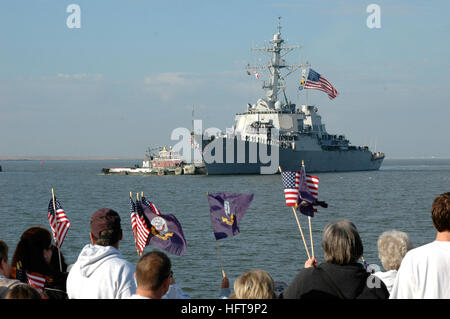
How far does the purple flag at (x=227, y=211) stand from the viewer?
7359 mm

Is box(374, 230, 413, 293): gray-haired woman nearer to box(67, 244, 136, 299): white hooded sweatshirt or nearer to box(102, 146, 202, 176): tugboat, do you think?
box(67, 244, 136, 299): white hooded sweatshirt

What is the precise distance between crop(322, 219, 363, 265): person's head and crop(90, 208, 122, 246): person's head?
69.7 inches

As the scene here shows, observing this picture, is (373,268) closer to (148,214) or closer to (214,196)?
(214,196)

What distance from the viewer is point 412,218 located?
28.8 m

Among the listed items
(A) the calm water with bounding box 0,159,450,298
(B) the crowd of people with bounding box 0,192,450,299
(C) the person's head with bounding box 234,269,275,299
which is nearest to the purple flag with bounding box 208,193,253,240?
(A) the calm water with bounding box 0,159,450,298

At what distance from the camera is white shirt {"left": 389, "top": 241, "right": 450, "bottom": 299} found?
4.07 meters

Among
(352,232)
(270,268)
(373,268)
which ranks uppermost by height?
(352,232)

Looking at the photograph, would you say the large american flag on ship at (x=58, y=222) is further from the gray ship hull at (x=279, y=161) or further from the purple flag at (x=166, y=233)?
the gray ship hull at (x=279, y=161)

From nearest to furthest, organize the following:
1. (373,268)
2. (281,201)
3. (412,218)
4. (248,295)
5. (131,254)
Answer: (248,295), (373,268), (131,254), (412,218), (281,201)

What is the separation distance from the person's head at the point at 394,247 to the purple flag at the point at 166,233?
120 inches

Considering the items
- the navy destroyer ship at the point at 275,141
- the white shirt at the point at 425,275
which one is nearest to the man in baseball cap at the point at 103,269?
the white shirt at the point at 425,275

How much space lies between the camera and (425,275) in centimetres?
410
